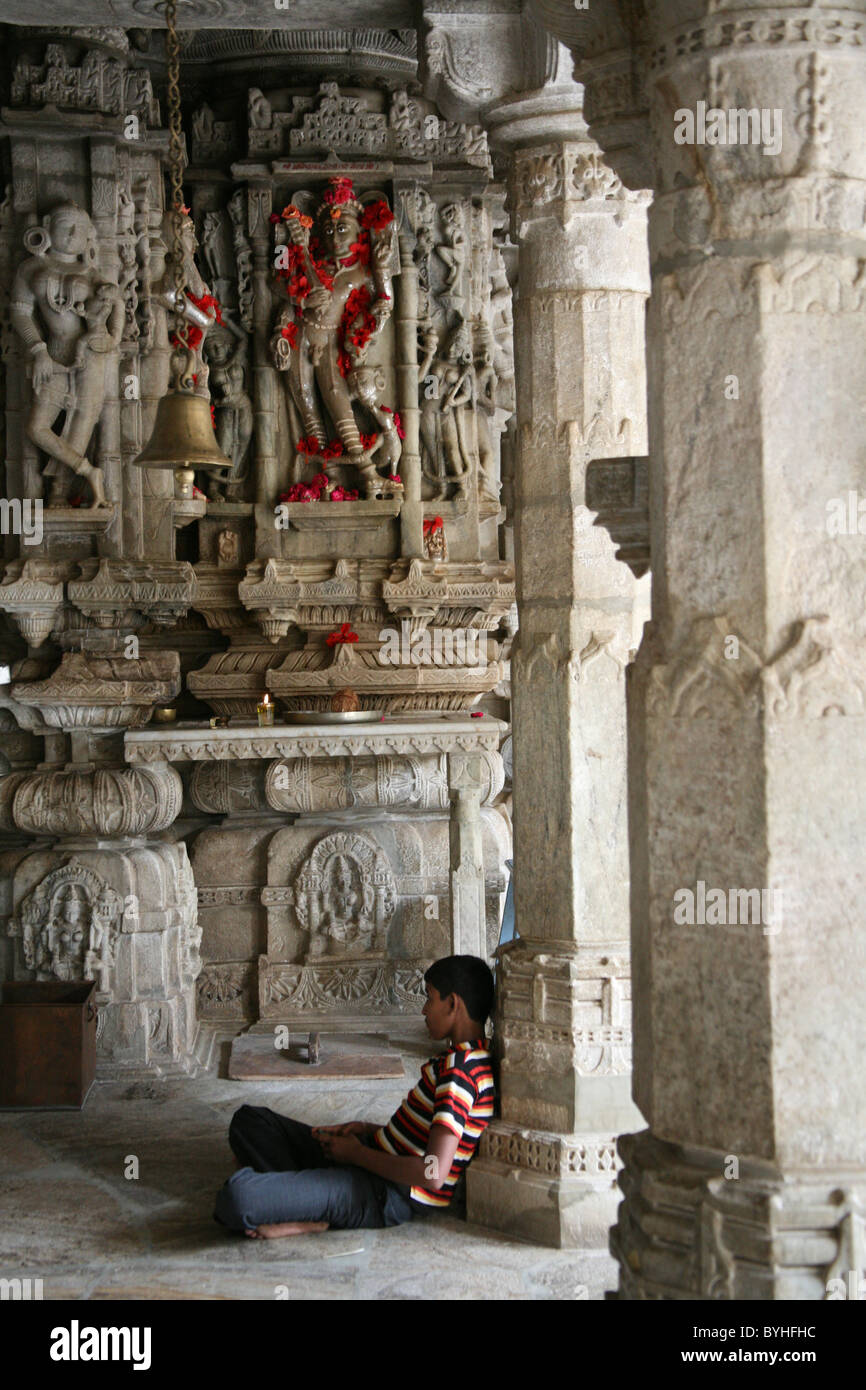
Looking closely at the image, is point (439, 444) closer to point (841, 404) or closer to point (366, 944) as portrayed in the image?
point (366, 944)

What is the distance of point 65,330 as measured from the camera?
8367 millimetres

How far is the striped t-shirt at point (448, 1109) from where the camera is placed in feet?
17.7

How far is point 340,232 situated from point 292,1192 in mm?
6063

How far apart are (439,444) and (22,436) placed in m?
2.64

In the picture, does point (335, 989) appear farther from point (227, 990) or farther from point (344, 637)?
point (344, 637)

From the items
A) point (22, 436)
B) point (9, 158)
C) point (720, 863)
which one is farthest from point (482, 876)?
point (720, 863)

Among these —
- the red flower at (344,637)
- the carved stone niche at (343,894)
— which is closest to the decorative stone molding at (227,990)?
the carved stone niche at (343,894)

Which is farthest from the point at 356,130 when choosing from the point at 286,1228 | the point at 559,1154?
the point at 286,1228

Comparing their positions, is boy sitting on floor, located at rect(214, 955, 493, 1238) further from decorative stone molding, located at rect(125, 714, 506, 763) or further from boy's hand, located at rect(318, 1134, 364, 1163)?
decorative stone molding, located at rect(125, 714, 506, 763)

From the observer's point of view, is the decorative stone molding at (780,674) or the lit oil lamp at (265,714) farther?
the lit oil lamp at (265,714)

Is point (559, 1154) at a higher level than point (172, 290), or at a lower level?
lower

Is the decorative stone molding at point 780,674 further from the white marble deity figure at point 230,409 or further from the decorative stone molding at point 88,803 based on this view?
the white marble deity figure at point 230,409

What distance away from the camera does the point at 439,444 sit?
960 centimetres

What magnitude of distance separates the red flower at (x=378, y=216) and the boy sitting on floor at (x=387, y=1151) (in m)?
5.40
